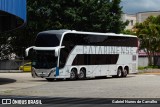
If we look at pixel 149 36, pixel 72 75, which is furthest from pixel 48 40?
pixel 149 36

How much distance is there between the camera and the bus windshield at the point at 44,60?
30828 millimetres

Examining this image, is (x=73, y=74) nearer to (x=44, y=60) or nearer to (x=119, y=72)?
(x=44, y=60)

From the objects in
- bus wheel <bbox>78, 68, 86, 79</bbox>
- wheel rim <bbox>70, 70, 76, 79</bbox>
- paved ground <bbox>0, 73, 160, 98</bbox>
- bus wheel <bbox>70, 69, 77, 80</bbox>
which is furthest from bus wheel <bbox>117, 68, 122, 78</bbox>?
paved ground <bbox>0, 73, 160, 98</bbox>

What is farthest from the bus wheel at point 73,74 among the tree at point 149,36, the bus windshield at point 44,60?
the tree at point 149,36

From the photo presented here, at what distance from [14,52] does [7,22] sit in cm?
2486

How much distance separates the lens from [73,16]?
49875mm

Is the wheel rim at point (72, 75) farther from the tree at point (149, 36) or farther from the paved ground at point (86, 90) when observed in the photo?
the tree at point (149, 36)

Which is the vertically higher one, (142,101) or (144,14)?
(144,14)

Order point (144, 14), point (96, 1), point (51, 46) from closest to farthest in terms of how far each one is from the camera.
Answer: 1. point (51, 46)
2. point (96, 1)
3. point (144, 14)

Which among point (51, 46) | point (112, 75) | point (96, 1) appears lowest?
point (112, 75)

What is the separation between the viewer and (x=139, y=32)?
63.3 meters

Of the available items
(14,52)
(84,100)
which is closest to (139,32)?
(14,52)

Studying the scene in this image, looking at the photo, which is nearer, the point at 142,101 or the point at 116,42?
the point at 142,101

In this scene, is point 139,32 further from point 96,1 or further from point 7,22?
point 7,22
